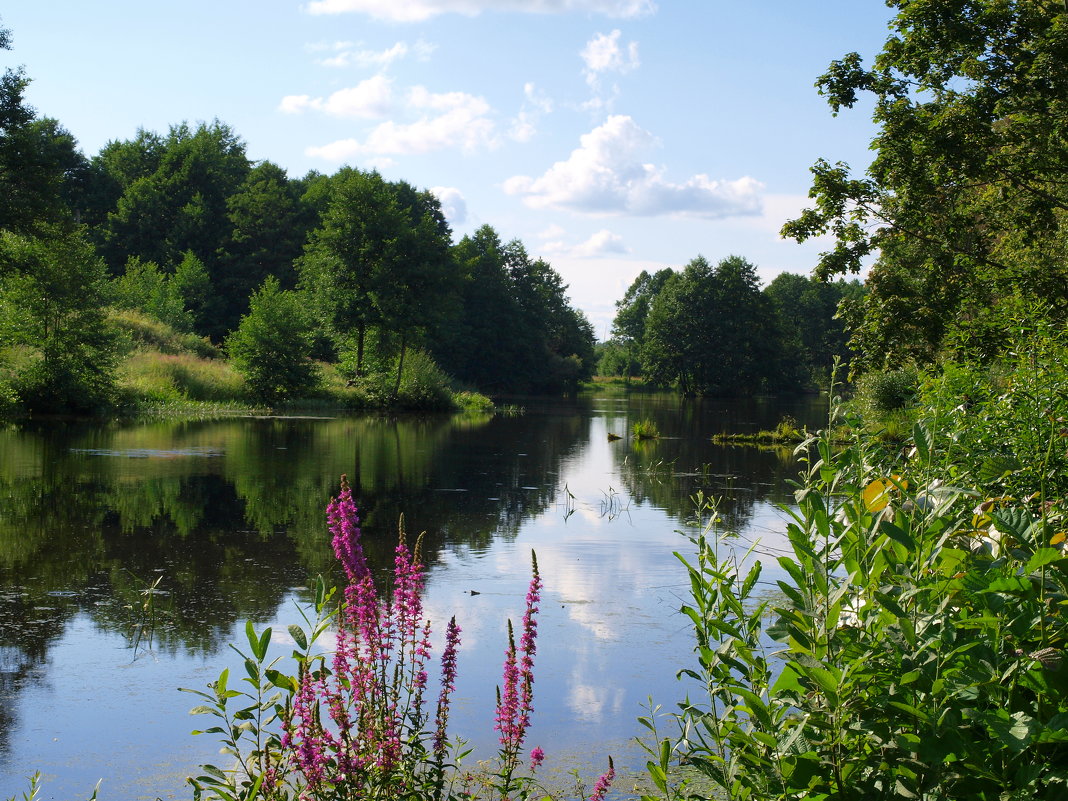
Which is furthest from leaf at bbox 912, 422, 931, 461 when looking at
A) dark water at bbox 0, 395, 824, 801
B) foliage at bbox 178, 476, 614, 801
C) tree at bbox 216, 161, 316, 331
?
tree at bbox 216, 161, 316, 331

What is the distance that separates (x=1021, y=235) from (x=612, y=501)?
10703 millimetres

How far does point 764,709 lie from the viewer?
93.0 inches

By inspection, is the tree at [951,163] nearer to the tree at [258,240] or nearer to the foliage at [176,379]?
the foliage at [176,379]

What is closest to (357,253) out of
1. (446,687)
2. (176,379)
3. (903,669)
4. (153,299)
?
(153,299)

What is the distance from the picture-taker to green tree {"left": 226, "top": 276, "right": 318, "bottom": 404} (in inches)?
1560

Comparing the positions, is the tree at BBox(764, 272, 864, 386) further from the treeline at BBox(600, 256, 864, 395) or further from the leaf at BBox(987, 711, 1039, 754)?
the leaf at BBox(987, 711, 1039, 754)

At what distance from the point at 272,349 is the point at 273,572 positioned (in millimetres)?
31858

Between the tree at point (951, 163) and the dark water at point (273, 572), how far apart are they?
427 centimetres

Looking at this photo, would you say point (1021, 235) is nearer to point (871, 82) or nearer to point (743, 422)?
point (871, 82)

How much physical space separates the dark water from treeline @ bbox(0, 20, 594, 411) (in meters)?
8.03

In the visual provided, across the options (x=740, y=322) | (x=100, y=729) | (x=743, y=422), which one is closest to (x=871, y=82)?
(x=100, y=729)

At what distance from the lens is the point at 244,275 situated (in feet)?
214

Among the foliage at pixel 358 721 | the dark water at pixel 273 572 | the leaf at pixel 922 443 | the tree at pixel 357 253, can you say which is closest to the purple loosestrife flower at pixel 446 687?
the foliage at pixel 358 721

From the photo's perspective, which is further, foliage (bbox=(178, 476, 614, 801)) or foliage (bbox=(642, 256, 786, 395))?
foliage (bbox=(642, 256, 786, 395))
